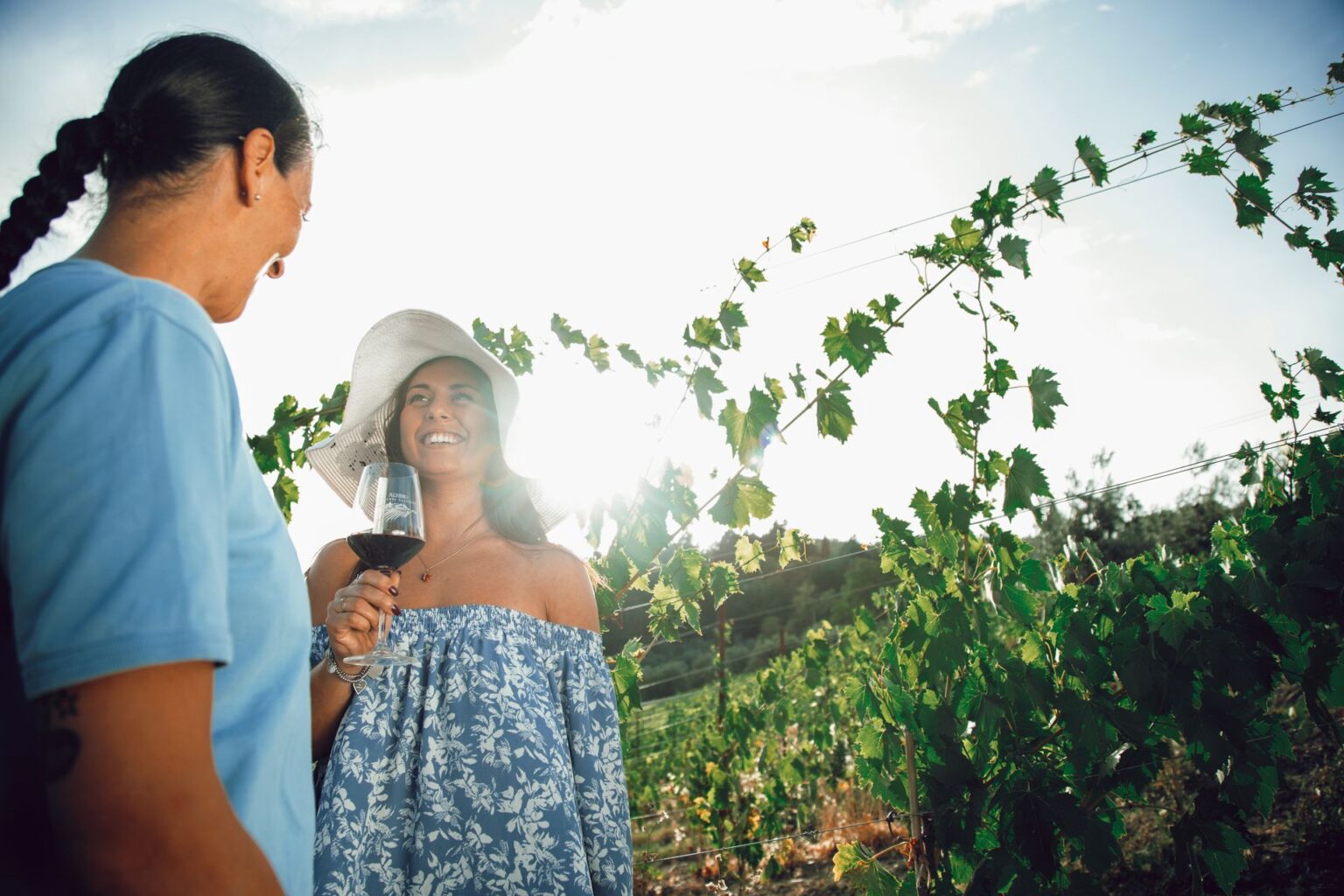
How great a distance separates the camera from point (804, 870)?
6.98 m

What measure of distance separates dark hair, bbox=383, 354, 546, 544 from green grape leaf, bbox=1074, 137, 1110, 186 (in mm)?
3155

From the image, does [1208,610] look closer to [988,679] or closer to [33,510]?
[988,679]

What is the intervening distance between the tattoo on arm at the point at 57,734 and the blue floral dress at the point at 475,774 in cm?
121

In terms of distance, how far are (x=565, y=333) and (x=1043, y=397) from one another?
7.23 ft

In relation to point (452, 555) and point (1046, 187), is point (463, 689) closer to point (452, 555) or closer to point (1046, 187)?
point (452, 555)

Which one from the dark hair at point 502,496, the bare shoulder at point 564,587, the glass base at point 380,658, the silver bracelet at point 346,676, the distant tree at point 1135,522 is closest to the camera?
the glass base at point 380,658

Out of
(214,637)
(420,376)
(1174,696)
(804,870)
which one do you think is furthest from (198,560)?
(804,870)

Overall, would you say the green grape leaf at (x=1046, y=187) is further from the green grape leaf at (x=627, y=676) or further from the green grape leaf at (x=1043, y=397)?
the green grape leaf at (x=627, y=676)

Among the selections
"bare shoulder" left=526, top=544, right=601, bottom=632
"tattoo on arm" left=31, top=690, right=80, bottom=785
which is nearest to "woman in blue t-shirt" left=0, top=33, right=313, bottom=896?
"tattoo on arm" left=31, top=690, right=80, bottom=785

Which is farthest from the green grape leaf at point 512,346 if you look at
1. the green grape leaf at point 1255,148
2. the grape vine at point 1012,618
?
the green grape leaf at point 1255,148

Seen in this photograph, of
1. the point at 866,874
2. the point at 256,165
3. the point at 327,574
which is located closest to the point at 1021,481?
the point at 866,874

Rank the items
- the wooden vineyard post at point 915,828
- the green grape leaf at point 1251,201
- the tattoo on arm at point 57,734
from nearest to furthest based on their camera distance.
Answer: the tattoo on arm at point 57,734
the wooden vineyard post at point 915,828
the green grape leaf at point 1251,201

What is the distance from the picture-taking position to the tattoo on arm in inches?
23.1

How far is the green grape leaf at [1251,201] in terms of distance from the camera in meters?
4.02
